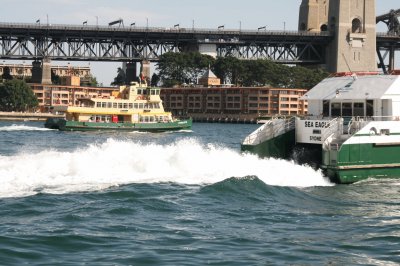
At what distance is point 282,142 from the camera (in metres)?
29.2

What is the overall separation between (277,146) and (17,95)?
389 ft

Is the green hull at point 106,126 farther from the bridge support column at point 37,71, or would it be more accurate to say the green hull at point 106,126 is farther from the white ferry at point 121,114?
the bridge support column at point 37,71

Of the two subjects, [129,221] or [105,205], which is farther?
[105,205]

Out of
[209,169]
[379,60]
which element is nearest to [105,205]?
[209,169]

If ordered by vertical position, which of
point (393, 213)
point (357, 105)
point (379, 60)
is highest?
point (379, 60)

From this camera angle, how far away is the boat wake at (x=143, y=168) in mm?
23656

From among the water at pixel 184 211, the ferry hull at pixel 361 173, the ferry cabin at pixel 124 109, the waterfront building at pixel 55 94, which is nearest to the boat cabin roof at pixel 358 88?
the ferry hull at pixel 361 173

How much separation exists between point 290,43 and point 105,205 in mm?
145429

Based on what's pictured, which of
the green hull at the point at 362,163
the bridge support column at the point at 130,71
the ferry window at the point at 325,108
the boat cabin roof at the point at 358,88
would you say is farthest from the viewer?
the bridge support column at the point at 130,71

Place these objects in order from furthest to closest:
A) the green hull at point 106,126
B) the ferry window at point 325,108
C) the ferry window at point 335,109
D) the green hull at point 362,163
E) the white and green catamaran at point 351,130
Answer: the green hull at point 106,126 → the ferry window at point 325,108 → the ferry window at point 335,109 → the white and green catamaran at point 351,130 → the green hull at point 362,163

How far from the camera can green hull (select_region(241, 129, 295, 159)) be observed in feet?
94.9

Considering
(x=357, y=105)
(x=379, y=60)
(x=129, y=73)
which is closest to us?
(x=357, y=105)

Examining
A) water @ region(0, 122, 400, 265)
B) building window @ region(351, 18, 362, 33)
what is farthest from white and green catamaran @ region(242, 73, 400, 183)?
building window @ region(351, 18, 362, 33)

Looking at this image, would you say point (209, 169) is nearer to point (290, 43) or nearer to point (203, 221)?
point (203, 221)
